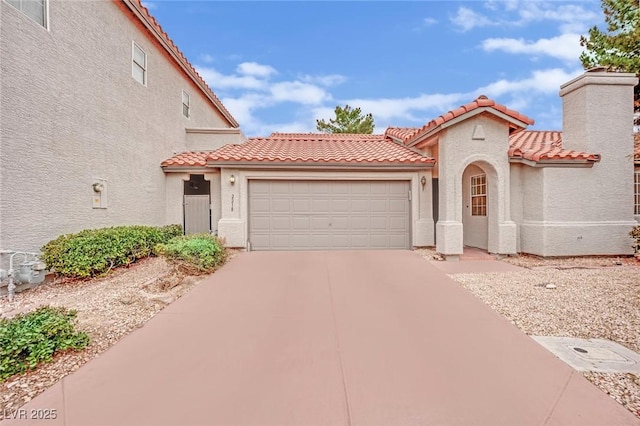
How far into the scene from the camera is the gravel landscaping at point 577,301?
3.93 metres

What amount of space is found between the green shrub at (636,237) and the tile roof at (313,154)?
619 centimetres

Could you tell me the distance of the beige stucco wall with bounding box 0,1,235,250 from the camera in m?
6.16

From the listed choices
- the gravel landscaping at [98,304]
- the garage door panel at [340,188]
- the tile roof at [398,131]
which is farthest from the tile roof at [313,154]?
the gravel landscaping at [98,304]

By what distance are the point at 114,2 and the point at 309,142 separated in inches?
317

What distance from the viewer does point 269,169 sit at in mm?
10180

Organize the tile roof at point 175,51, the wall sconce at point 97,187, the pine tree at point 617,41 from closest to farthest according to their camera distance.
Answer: the wall sconce at point 97,187
the tile roof at point 175,51
the pine tree at point 617,41

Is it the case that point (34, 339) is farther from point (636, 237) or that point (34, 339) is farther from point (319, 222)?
point (636, 237)

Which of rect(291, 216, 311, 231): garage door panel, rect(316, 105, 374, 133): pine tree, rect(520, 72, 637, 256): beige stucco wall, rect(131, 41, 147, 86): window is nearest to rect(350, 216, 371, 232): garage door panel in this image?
rect(291, 216, 311, 231): garage door panel

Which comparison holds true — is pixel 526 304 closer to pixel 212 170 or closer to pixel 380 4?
pixel 212 170

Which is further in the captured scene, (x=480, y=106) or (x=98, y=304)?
(x=480, y=106)

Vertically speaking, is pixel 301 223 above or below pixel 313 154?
below

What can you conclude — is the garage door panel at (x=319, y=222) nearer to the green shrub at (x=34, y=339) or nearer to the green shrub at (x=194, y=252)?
the green shrub at (x=194, y=252)

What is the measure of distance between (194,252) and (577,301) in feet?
26.7

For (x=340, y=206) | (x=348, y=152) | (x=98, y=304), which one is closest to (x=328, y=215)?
(x=340, y=206)
